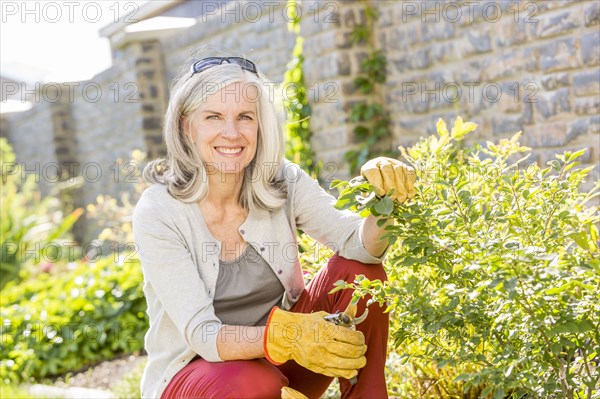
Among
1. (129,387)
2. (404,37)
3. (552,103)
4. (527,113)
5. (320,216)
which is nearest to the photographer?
(320,216)

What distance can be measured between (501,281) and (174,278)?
41.5 inches

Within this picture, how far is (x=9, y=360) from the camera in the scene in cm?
484

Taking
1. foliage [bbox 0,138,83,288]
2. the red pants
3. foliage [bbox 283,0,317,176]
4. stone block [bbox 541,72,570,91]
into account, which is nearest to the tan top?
the red pants

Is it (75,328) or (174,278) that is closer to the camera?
(174,278)

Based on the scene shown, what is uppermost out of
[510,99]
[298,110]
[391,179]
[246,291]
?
[298,110]

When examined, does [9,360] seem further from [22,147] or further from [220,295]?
[22,147]

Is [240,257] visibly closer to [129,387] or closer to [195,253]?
[195,253]

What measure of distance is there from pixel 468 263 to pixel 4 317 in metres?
4.12

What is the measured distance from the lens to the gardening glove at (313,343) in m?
2.19

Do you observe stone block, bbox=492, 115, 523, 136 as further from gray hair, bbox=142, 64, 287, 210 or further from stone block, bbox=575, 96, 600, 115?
gray hair, bbox=142, 64, 287, 210

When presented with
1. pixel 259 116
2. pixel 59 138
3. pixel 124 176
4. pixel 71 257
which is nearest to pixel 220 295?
pixel 259 116

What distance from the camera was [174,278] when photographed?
8.04 ft

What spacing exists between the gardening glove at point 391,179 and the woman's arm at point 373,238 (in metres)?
0.19

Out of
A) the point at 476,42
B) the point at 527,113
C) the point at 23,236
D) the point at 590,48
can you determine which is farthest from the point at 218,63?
the point at 23,236
